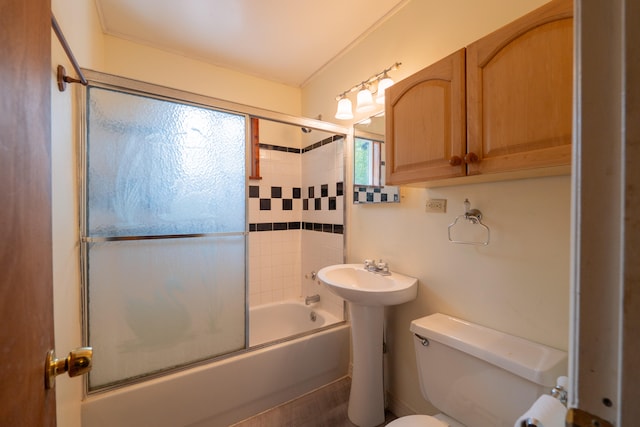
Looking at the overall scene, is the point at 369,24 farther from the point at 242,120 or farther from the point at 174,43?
the point at 174,43

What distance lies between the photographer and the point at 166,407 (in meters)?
1.41

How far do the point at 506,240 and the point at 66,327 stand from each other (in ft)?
6.17

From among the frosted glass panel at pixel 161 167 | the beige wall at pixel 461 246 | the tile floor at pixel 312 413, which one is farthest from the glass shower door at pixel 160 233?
the beige wall at pixel 461 246

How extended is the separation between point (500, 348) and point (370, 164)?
1.31m

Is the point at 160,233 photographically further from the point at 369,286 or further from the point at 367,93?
the point at 367,93

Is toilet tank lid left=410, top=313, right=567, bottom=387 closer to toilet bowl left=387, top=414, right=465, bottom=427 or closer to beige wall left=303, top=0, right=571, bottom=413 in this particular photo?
beige wall left=303, top=0, right=571, bottom=413

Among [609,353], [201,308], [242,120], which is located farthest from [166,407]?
[609,353]

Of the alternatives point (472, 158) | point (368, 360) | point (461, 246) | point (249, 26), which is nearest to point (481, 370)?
point (461, 246)

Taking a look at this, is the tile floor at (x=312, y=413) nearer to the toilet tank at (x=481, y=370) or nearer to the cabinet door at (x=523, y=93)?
the toilet tank at (x=481, y=370)

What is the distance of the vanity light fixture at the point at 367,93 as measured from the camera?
1.68m

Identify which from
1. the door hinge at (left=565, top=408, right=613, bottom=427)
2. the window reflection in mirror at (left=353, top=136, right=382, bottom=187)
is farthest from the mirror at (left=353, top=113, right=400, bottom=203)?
the door hinge at (left=565, top=408, right=613, bottom=427)

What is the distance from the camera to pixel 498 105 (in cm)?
94

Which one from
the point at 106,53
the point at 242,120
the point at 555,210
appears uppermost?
the point at 106,53

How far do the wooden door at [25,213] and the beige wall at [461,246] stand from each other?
4.96ft
